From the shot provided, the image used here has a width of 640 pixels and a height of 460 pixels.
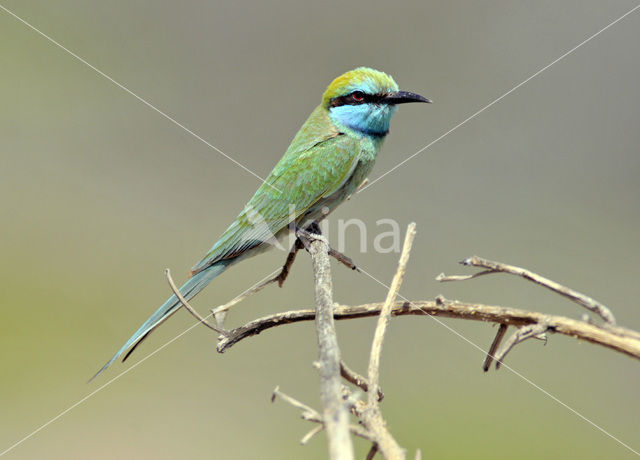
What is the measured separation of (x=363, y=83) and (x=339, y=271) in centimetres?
173

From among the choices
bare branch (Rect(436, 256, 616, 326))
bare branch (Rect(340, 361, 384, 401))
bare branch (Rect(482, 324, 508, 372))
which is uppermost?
bare branch (Rect(436, 256, 616, 326))

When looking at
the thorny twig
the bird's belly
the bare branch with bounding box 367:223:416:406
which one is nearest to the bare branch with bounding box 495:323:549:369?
the thorny twig

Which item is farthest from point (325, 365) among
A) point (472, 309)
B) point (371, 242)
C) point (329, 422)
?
point (371, 242)

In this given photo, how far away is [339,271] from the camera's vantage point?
3.64 meters

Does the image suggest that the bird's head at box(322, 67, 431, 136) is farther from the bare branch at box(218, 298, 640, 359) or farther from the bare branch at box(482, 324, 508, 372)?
the bare branch at box(482, 324, 508, 372)

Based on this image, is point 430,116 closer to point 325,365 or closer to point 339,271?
point 339,271

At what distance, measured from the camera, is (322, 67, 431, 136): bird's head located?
84.0 inches

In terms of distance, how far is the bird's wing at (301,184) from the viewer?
208 centimetres

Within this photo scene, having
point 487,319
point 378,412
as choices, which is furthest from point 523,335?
point 378,412

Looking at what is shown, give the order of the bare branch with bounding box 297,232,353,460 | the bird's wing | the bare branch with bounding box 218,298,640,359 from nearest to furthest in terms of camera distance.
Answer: the bare branch with bounding box 297,232,353,460
the bare branch with bounding box 218,298,640,359
the bird's wing

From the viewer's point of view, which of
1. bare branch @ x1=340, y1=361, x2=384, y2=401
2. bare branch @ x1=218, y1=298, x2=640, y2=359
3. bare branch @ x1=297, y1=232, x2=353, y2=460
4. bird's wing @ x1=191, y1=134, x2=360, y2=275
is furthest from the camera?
bird's wing @ x1=191, y1=134, x2=360, y2=275

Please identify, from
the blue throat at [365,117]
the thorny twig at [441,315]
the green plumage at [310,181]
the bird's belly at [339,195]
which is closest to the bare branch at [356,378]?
the thorny twig at [441,315]

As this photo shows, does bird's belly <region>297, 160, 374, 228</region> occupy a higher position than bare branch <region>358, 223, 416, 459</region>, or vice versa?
bird's belly <region>297, 160, 374, 228</region>

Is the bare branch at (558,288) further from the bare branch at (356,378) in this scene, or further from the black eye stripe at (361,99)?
the black eye stripe at (361,99)
